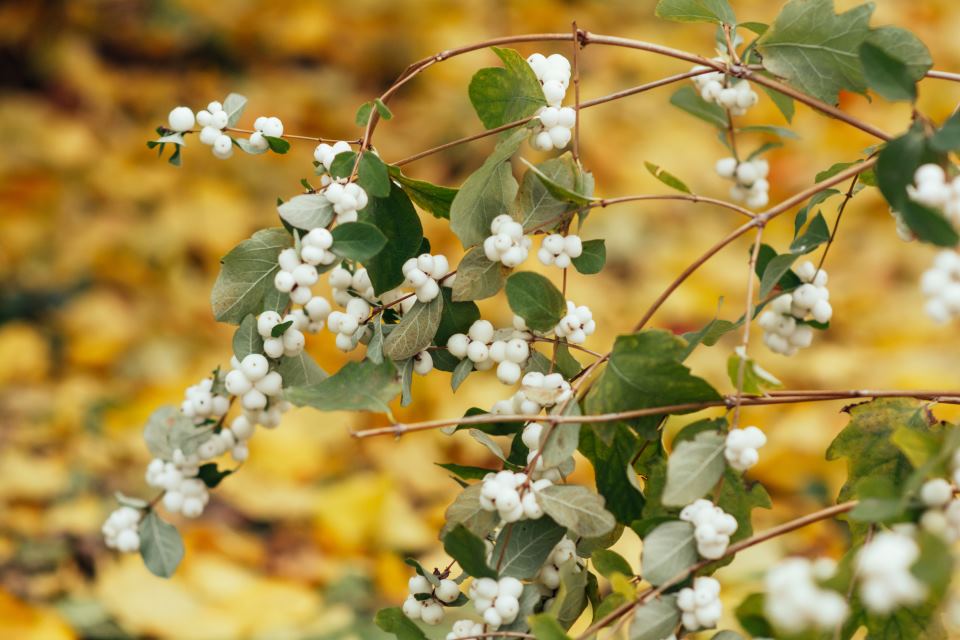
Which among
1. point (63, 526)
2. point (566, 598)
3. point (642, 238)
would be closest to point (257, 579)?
point (63, 526)

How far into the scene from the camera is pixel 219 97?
1.70m

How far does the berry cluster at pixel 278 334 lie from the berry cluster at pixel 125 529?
0.15 m

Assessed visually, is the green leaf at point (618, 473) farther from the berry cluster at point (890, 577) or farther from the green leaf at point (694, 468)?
the berry cluster at point (890, 577)

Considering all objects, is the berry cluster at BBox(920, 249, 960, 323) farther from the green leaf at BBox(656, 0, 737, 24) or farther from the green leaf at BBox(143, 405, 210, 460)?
the green leaf at BBox(143, 405, 210, 460)

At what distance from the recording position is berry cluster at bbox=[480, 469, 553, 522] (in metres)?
0.40

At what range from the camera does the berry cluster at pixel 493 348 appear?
0.45m

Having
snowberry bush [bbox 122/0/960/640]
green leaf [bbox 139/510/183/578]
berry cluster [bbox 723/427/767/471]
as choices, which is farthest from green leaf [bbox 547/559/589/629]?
green leaf [bbox 139/510/183/578]

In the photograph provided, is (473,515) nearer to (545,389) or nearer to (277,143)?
(545,389)

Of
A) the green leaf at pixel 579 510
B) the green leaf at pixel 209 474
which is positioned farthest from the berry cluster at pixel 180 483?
the green leaf at pixel 579 510

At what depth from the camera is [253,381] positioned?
46 centimetres

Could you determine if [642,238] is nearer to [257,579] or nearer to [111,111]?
[257,579]

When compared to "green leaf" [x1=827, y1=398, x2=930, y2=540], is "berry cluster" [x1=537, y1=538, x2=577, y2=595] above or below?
below

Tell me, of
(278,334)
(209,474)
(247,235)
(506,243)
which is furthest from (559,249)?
(247,235)

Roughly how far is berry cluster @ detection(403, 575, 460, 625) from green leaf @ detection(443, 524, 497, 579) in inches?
1.5
